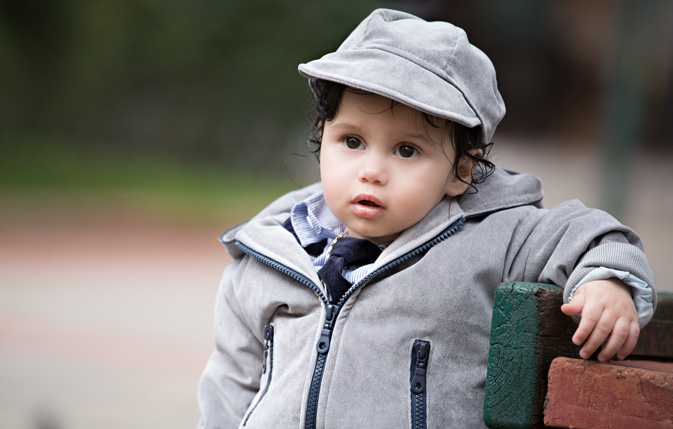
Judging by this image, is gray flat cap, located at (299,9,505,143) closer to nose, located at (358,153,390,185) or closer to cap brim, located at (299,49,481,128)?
cap brim, located at (299,49,481,128)

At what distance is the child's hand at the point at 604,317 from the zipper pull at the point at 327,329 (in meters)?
0.47

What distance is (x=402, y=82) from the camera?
1.60 metres

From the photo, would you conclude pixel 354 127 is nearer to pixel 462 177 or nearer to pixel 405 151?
pixel 405 151

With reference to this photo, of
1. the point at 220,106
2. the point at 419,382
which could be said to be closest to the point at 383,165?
the point at 419,382

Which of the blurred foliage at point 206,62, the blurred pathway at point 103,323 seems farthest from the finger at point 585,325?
the blurred foliage at point 206,62

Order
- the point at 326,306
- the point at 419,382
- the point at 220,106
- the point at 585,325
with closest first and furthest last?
the point at 585,325 < the point at 419,382 < the point at 326,306 < the point at 220,106

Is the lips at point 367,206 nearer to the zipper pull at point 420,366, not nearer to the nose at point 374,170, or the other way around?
the nose at point 374,170

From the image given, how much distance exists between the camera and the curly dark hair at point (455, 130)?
1.71m

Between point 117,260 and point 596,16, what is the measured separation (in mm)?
9626

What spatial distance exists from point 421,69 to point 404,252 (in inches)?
13.9

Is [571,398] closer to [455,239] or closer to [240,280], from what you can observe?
[455,239]

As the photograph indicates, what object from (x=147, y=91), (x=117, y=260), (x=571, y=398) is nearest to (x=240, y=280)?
(x=571, y=398)

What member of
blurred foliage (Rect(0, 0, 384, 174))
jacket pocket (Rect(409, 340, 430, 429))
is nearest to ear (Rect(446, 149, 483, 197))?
jacket pocket (Rect(409, 340, 430, 429))

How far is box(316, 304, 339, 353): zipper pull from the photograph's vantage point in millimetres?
1636
